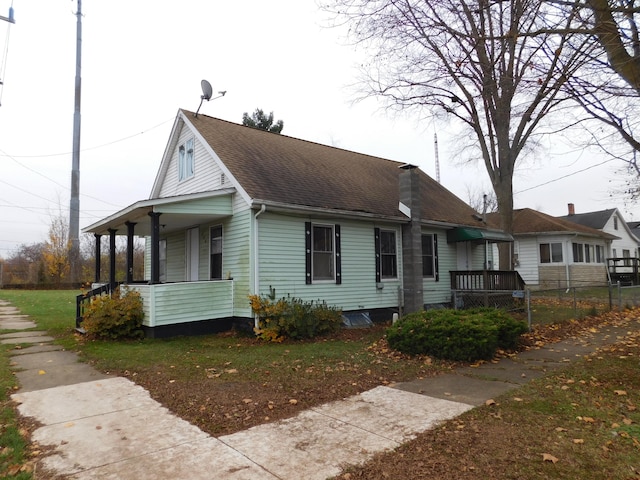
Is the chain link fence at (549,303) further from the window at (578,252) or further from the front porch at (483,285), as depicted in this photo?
the window at (578,252)

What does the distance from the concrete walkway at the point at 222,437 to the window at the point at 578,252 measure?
65.3 feet

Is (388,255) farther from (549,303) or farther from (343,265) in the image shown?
(549,303)

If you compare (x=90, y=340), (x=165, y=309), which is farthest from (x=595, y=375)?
(x=90, y=340)

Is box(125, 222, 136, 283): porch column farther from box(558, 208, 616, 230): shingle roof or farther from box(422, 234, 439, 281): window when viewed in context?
box(558, 208, 616, 230): shingle roof

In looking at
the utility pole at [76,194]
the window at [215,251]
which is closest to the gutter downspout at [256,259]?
the window at [215,251]

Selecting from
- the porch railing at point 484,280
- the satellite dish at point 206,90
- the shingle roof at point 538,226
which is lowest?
the porch railing at point 484,280

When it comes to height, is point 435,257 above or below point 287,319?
above

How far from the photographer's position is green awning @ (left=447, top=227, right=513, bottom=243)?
48.2 feet

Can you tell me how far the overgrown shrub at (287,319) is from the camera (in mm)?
9805

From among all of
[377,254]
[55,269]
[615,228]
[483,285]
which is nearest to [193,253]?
[377,254]

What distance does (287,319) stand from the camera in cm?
984

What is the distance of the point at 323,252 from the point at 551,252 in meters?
17.6

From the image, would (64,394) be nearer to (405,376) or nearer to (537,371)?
(405,376)

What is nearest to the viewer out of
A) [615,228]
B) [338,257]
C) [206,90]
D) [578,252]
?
[338,257]
